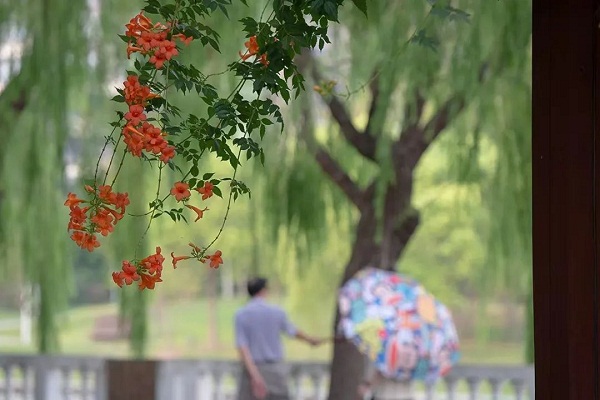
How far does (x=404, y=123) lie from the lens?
169 inches

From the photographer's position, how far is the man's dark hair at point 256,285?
12.4ft

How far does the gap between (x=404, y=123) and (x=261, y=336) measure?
1.14 meters

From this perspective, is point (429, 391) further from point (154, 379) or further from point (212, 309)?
point (212, 309)

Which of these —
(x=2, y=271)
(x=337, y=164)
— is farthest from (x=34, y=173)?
(x=337, y=164)

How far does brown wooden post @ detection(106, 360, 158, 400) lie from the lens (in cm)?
443

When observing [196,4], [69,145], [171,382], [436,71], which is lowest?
[171,382]

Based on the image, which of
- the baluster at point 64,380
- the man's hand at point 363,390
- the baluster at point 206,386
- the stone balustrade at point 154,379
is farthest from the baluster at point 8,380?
the man's hand at point 363,390

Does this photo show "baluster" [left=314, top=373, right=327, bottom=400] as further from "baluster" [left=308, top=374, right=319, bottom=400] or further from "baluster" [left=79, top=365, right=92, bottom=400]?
"baluster" [left=79, top=365, right=92, bottom=400]

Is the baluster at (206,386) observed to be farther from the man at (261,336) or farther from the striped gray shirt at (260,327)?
the striped gray shirt at (260,327)

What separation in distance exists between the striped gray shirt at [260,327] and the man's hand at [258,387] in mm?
89

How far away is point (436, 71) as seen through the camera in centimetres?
404

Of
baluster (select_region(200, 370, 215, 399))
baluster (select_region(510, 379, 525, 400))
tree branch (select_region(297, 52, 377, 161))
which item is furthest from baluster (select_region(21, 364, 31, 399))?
baluster (select_region(510, 379, 525, 400))

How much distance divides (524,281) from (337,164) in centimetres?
96

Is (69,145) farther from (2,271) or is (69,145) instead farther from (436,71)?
(436,71)
